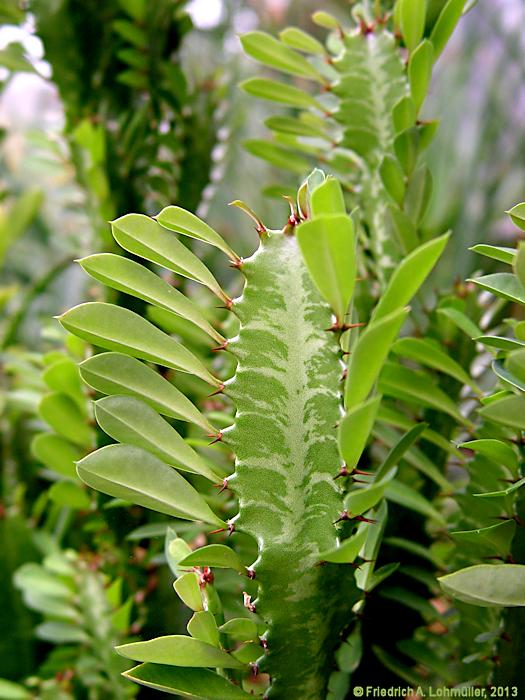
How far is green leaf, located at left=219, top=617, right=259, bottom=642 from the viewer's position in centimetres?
31

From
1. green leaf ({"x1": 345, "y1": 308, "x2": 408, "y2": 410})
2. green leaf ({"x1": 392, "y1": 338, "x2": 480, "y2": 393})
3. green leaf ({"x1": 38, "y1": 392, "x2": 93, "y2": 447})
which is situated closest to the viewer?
green leaf ({"x1": 345, "y1": 308, "x2": 408, "y2": 410})

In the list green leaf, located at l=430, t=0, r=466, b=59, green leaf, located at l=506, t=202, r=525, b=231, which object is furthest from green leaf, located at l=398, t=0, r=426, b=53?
green leaf, located at l=506, t=202, r=525, b=231

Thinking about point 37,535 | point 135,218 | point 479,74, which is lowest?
point 37,535

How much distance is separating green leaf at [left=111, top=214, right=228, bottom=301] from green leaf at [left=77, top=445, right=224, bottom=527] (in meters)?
0.09

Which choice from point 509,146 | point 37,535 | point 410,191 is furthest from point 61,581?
point 509,146

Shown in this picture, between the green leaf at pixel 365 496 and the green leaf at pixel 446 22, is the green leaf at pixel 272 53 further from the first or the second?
the green leaf at pixel 365 496

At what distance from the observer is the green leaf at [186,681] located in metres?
0.28

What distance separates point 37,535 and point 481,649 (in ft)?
1.51

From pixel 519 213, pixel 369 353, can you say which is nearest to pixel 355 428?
pixel 369 353

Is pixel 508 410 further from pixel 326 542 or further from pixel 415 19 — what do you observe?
pixel 415 19

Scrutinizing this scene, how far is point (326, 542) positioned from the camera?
301 mm

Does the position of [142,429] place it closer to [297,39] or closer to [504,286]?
[504,286]

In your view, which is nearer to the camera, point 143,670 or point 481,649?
point 143,670

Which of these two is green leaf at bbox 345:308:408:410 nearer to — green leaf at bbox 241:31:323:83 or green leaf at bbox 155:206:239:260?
green leaf at bbox 155:206:239:260
